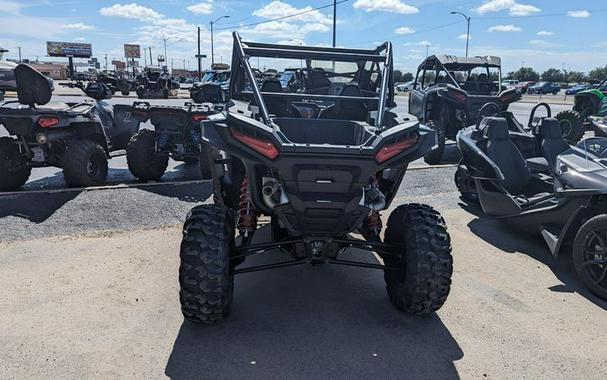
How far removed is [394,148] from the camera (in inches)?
123

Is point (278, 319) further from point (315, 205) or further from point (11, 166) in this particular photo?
point (11, 166)

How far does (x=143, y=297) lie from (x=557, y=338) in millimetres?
3087

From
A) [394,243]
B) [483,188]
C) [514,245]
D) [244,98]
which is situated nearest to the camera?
[394,243]

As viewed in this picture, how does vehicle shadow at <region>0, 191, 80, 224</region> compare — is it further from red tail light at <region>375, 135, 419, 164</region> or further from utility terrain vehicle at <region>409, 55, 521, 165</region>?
utility terrain vehicle at <region>409, 55, 521, 165</region>

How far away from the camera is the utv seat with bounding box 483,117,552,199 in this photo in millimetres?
6027

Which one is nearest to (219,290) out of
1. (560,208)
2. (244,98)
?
(244,98)

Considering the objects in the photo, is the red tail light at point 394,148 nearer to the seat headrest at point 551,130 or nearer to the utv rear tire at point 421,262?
the utv rear tire at point 421,262

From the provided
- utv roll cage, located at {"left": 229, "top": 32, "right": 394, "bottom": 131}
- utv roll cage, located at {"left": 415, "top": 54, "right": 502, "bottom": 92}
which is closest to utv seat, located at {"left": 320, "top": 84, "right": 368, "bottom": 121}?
utv roll cage, located at {"left": 229, "top": 32, "right": 394, "bottom": 131}

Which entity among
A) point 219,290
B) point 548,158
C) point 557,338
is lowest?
point 557,338

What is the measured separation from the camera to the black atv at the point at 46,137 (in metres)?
6.48

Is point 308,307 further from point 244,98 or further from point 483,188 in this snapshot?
point 483,188

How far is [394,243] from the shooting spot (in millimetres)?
3771

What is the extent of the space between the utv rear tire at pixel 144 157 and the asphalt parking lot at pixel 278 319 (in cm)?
212

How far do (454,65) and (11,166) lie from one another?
10030 mm
